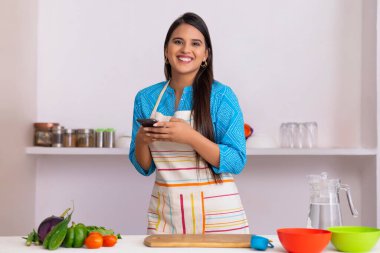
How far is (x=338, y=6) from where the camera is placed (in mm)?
3682

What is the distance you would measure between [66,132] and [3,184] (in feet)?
1.71

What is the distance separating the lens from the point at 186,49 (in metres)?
2.18

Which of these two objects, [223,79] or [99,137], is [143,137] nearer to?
[99,137]

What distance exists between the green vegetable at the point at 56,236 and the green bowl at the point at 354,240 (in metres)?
0.69

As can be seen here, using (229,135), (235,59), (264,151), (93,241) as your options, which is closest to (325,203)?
(229,135)

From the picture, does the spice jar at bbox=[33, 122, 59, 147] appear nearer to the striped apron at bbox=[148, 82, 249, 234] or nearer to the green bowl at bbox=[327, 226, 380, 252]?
the striped apron at bbox=[148, 82, 249, 234]

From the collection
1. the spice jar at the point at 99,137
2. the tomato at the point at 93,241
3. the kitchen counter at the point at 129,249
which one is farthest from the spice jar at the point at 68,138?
the tomato at the point at 93,241

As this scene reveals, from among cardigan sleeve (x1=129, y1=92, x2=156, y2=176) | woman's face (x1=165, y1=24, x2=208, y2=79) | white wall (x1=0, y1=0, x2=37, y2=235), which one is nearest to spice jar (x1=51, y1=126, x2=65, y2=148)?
white wall (x1=0, y1=0, x2=37, y2=235)

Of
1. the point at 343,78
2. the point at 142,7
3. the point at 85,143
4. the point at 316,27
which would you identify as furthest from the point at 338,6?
the point at 85,143

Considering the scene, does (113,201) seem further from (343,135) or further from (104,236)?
(104,236)

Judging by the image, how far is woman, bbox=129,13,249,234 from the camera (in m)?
2.13

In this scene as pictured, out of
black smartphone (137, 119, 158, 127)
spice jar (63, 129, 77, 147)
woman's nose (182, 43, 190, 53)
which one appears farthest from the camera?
spice jar (63, 129, 77, 147)

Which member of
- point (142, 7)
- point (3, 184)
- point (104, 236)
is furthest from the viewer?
point (142, 7)

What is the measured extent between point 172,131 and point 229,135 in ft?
0.81
